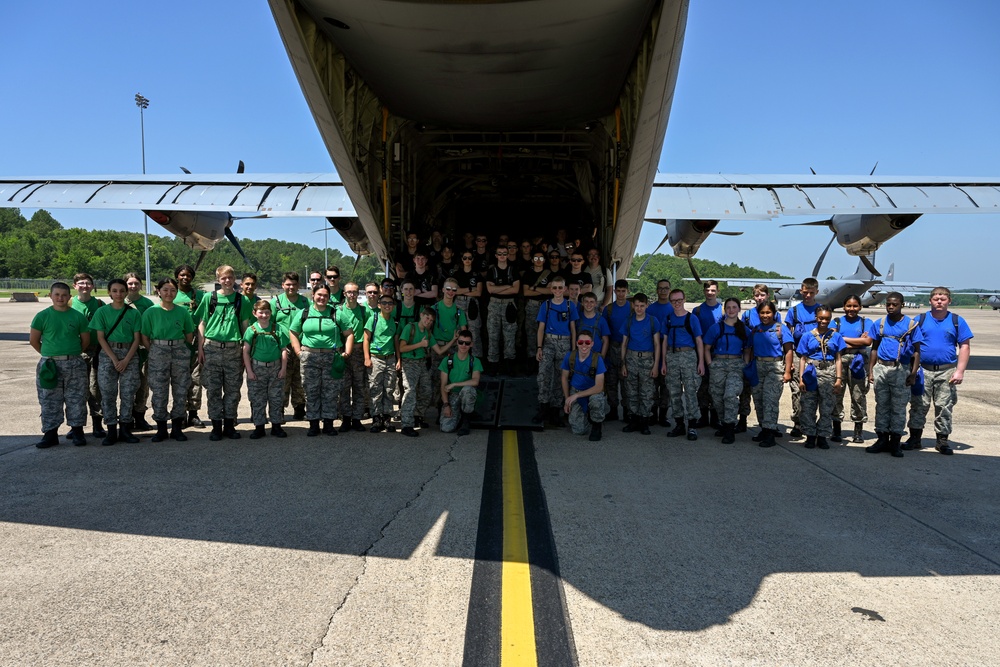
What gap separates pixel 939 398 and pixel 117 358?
8.39 metres

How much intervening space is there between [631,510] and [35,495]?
4.33 metres

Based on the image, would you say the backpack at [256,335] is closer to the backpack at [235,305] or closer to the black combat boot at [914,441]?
the backpack at [235,305]

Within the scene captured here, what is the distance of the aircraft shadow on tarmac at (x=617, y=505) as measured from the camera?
10.8 feet

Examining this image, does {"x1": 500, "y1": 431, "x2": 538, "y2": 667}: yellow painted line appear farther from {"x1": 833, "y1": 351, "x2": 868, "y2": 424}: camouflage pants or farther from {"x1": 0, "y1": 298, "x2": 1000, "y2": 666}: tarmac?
{"x1": 833, "y1": 351, "x2": 868, "y2": 424}: camouflage pants

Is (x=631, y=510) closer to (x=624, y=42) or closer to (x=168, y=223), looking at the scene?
(x=624, y=42)

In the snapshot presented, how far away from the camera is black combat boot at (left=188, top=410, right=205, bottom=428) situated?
22.4ft

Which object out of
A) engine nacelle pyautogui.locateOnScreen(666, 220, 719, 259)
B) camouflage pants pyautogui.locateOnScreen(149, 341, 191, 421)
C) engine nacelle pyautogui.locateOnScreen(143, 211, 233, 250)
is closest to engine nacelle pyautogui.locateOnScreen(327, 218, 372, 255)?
engine nacelle pyautogui.locateOnScreen(143, 211, 233, 250)

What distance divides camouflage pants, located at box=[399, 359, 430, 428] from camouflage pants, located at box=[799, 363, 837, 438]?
411cm

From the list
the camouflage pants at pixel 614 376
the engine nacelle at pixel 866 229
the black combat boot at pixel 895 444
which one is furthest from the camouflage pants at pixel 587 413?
the engine nacelle at pixel 866 229

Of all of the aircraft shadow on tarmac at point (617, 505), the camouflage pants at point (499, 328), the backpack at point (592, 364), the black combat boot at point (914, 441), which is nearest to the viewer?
the aircraft shadow on tarmac at point (617, 505)

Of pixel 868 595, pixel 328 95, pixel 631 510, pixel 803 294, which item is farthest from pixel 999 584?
pixel 328 95

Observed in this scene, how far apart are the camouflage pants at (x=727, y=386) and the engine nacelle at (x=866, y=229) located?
680 centimetres

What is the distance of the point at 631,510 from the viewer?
4.14m

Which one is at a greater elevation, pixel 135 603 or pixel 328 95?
pixel 328 95
